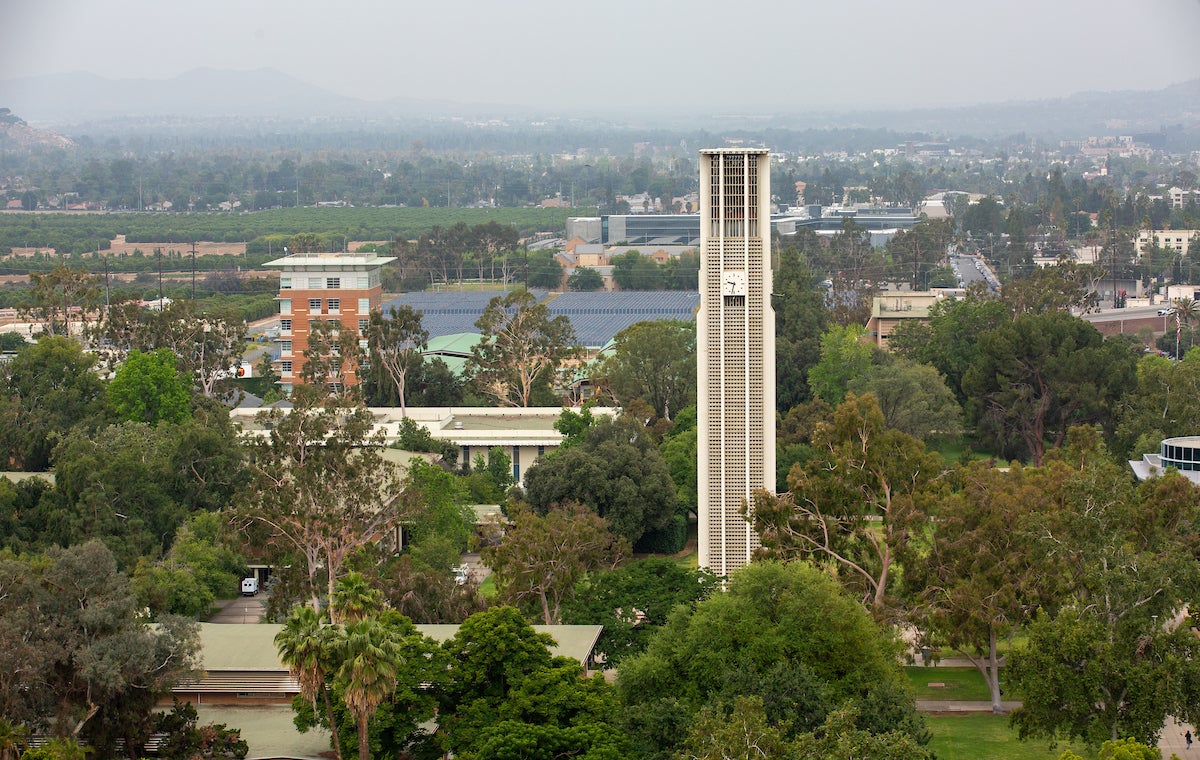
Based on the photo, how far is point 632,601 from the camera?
2881cm

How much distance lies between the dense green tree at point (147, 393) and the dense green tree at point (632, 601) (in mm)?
18556

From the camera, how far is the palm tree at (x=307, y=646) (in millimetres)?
20812

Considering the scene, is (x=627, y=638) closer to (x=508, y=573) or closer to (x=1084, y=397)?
(x=508, y=573)

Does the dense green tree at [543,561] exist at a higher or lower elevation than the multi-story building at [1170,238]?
higher

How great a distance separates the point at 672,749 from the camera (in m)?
22.2

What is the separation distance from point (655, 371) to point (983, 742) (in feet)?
77.6

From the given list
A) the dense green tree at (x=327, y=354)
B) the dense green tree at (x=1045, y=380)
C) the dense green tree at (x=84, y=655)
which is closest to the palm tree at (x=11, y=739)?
the dense green tree at (x=84, y=655)

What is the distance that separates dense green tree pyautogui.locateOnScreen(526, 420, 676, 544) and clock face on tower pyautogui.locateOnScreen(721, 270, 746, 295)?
21.7 feet

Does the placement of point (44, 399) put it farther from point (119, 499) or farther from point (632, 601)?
point (632, 601)

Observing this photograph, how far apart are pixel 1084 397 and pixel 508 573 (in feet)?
66.6

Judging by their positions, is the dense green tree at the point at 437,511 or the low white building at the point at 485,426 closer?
the dense green tree at the point at 437,511

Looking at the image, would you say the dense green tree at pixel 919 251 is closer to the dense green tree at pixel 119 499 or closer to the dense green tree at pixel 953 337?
the dense green tree at pixel 953 337

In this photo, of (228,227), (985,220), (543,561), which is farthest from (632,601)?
(228,227)

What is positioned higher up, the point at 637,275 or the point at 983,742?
the point at 983,742
